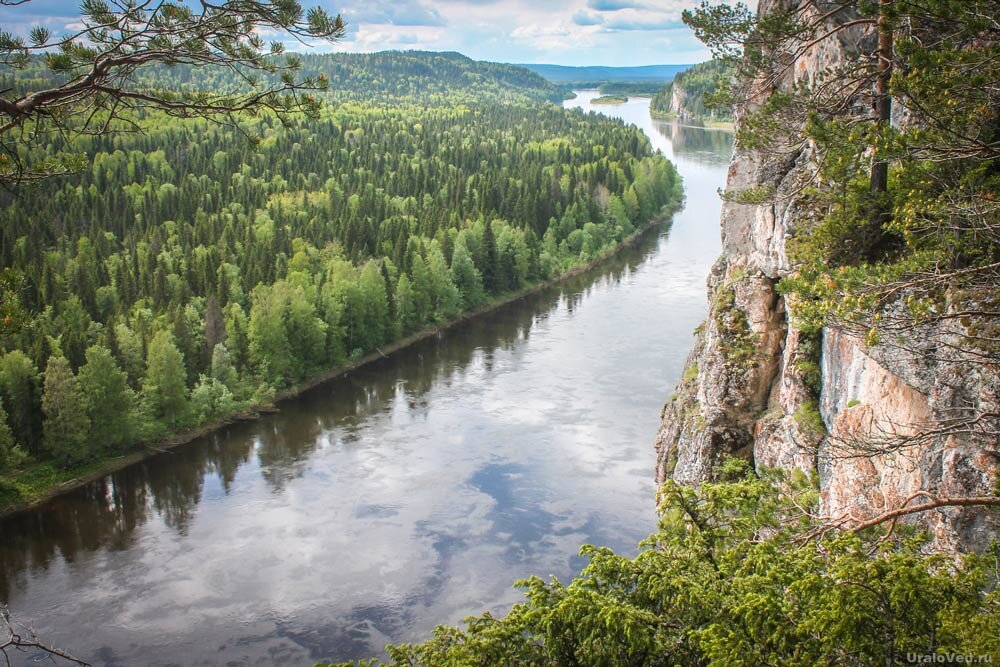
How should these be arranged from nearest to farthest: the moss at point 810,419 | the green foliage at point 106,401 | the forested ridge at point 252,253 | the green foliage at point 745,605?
the green foliage at point 745,605
the moss at point 810,419
the green foliage at point 106,401
the forested ridge at point 252,253

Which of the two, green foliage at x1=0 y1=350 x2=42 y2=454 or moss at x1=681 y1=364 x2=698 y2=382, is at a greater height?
moss at x1=681 y1=364 x2=698 y2=382

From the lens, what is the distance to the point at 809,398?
789 inches

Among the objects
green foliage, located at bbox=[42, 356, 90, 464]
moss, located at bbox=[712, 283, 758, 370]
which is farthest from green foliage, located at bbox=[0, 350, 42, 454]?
moss, located at bbox=[712, 283, 758, 370]

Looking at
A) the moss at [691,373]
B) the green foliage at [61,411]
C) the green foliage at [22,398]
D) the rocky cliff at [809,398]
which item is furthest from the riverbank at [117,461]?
the moss at [691,373]

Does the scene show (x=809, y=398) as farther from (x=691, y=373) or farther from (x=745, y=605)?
(x=745, y=605)

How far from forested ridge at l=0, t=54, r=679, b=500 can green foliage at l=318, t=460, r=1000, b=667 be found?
7458mm

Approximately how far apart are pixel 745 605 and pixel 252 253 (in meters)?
57.9

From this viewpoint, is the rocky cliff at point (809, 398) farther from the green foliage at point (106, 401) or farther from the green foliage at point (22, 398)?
the green foliage at point (22, 398)

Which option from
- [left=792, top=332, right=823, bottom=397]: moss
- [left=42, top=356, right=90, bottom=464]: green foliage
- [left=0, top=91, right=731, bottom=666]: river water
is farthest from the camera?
[left=42, top=356, right=90, bottom=464]: green foliage

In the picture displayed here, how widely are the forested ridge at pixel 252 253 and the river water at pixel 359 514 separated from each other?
3.61 meters

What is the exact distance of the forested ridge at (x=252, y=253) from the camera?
40.7 meters

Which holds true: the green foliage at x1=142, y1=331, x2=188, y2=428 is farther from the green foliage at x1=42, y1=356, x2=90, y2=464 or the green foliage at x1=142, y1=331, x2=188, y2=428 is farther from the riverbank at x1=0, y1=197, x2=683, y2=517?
the green foliage at x1=42, y1=356, x2=90, y2=464

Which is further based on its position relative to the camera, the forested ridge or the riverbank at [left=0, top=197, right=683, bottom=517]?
the forested ridge

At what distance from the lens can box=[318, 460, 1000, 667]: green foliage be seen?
888 cm
